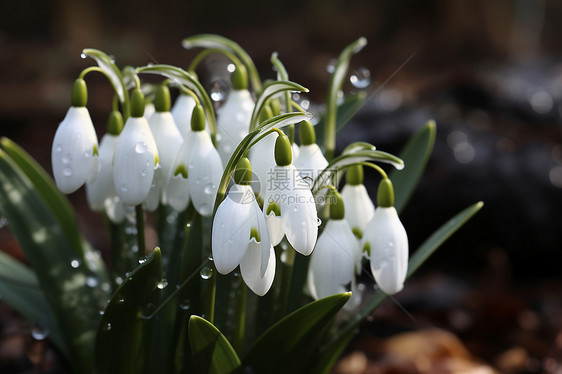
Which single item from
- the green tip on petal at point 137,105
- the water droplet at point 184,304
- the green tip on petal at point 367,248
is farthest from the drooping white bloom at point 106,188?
the green tip on petal at point 367,248

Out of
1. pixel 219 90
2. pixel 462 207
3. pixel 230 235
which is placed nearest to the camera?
pixel 230 235

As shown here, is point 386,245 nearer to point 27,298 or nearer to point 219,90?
point 219,90

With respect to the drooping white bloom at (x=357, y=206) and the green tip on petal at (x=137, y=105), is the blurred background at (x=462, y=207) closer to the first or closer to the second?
the green tip on petal at (x=137, y=105)

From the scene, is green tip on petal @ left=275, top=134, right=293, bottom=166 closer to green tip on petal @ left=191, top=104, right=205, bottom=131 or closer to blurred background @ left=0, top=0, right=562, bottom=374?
green tip on petal @ left=191, top=104, right=205, bottom=131

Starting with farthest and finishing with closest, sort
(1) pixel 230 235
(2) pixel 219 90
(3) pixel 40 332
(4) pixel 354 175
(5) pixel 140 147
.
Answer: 1. (3) pixel 40 332
2. (2) pixel 219 90
3. (4) pixel 354 175
4. (5) pixel 140 147
5. (1) pixel 230 235

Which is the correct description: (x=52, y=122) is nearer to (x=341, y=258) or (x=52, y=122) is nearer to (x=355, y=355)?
(x=355, y=355)

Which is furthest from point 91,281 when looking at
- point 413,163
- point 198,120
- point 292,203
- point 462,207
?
point 462,207
